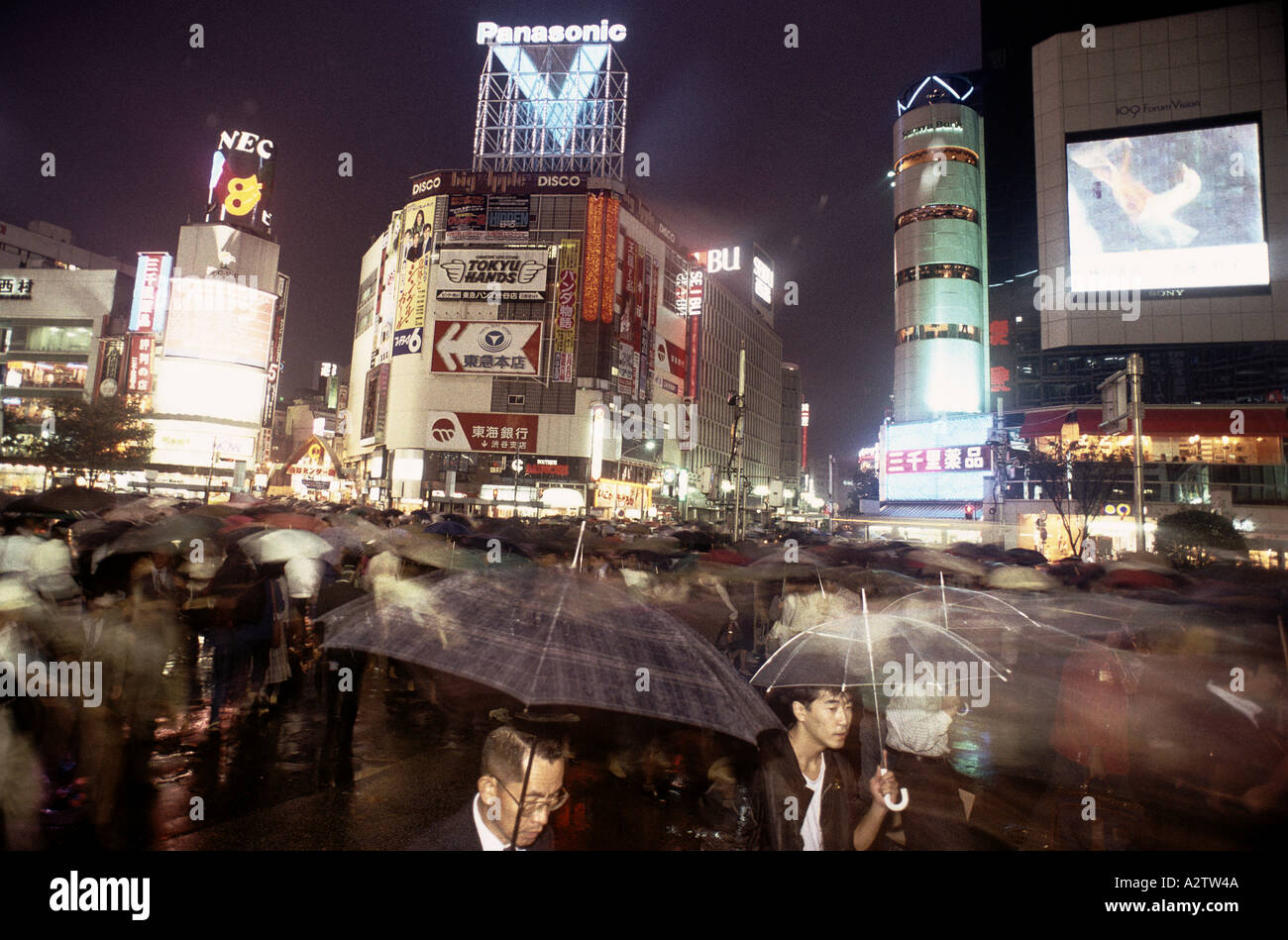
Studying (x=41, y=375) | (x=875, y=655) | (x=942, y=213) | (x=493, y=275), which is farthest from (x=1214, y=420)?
(x=41, y=375)

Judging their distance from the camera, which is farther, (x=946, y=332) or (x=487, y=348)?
(x=946, y=332)

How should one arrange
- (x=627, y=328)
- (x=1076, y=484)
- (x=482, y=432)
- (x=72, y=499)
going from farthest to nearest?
(x=627, y=328) < (x=482, y=432) < (x=1076, y=484) < (x=72, y=499)

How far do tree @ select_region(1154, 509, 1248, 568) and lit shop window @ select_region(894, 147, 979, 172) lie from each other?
183ft

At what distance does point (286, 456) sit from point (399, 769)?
12596 centimetres

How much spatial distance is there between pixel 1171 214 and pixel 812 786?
57309 mm

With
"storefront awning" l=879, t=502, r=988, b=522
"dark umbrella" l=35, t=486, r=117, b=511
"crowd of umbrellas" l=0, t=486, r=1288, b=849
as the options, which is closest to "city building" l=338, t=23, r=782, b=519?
"storefront awning" l=879, t=502, r=988, b=522

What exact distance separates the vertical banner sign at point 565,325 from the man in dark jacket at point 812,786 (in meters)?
55.1

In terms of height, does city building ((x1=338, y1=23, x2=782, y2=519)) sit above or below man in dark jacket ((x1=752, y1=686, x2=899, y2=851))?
above

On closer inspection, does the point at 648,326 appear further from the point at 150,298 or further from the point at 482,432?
the point at 150,298

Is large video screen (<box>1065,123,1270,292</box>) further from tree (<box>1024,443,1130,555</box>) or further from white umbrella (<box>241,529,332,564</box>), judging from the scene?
white umbrella (<box>241,529,332,564</box>)

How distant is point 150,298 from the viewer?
2501 inches

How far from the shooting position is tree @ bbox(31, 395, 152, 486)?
42969 millimetres

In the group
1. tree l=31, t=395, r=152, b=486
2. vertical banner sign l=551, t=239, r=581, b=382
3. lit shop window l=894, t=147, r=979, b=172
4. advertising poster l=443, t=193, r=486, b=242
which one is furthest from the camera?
lit shop window l=894, t=147, r=979, b=172
